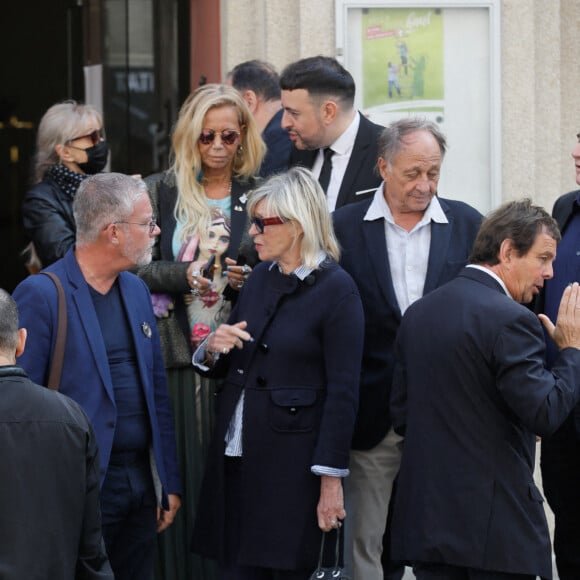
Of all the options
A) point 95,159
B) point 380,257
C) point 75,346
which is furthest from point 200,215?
point 75,346

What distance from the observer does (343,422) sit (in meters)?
5.07

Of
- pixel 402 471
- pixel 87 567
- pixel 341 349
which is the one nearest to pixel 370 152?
pixel 341 349

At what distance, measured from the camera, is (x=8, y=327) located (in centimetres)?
392

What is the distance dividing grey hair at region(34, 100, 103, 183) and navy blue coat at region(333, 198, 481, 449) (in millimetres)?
1477

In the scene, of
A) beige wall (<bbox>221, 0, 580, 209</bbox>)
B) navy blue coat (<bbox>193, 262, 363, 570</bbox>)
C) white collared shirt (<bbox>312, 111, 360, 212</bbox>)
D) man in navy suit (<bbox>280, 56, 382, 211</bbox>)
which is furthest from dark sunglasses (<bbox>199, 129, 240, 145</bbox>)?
beige wall (<bbox>221, 0, 580, 209</bbox>)

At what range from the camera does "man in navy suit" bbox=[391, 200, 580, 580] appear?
14.6 feet

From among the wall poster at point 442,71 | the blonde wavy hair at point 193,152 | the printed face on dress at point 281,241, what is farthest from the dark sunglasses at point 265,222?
the wall poster at point 442,71

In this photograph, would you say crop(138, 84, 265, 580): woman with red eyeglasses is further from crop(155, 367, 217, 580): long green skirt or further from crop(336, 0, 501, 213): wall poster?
crop(336, 0, 501, 213): wall poster

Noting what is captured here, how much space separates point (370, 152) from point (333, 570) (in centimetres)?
186

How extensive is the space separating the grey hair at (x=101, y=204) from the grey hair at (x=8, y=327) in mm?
1061

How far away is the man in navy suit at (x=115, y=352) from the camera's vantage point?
483 centimetres

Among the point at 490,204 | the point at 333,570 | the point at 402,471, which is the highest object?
the point at 490,204

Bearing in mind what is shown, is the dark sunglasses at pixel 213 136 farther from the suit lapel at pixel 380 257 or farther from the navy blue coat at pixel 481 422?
the navy blue coat at pixel 481 422

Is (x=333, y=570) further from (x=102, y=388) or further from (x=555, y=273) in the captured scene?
(x=555, y=273)
